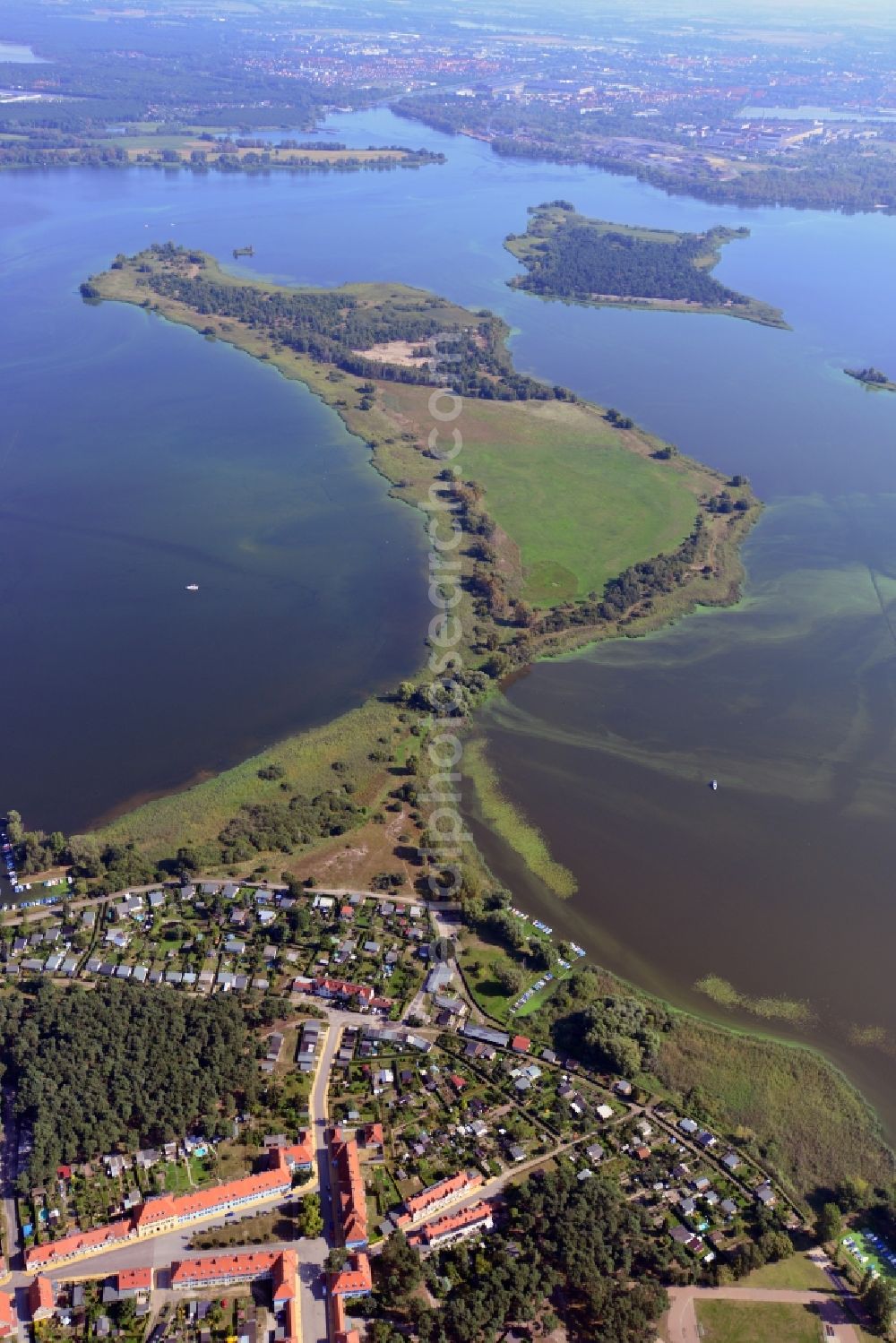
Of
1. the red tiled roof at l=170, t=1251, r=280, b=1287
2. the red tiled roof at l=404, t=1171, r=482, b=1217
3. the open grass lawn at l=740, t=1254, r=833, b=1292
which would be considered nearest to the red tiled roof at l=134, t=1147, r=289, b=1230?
the red tiled roof at l=170, t=1251, r=280, b=1287

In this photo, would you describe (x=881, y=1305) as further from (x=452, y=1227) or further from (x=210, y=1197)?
(x=210, y=1197)

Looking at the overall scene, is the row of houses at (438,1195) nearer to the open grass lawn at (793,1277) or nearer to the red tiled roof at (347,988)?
the red tiled roof at (347,988)

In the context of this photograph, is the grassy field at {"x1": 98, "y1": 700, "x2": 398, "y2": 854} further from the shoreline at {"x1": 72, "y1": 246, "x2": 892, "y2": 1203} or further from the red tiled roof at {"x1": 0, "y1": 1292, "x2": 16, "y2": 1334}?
the red tiled roof at {"x1": 0, "y1": 1292, "x2": 16, "y2": 1334}

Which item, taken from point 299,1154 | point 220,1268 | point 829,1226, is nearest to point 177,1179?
point 220,1268

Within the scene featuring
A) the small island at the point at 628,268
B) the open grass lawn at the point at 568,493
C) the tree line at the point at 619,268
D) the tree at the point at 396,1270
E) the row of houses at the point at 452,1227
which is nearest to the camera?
the tree at the point at 396,1270

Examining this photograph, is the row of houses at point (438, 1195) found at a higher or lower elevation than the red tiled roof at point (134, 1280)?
higher

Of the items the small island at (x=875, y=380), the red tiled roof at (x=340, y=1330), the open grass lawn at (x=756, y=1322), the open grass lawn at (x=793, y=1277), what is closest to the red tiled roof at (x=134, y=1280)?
the red tiled roof at (x=340, y=1330)

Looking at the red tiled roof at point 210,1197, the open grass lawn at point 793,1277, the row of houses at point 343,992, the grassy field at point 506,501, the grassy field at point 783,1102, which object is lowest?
the open grass lawn at point 793,1277
